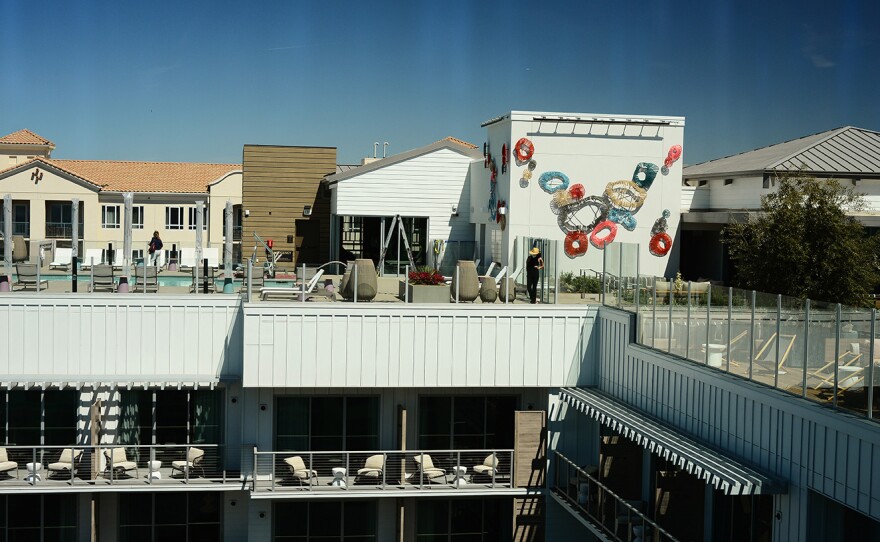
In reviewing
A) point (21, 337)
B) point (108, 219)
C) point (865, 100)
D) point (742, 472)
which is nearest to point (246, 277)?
point (21, 337)

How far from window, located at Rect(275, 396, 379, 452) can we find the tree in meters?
12.3

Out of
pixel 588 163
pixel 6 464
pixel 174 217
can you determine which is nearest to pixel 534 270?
pixel 588 163

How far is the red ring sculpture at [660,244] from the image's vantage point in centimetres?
3475

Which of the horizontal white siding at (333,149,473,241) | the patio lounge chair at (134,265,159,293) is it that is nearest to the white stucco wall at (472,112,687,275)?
the horizontal white siding at (333,149,473,241)

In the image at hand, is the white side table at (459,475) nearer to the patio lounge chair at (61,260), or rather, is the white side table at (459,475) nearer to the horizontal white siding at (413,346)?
the horizontal white siding at (413,346)

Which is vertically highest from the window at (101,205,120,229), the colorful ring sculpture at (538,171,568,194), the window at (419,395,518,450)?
the colorful ring sculpture at (538,171,568,194)

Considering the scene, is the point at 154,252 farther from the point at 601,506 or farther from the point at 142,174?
the point at 142,174

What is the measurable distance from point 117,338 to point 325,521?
6.30 meters

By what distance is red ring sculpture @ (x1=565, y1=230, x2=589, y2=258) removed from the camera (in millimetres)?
34000

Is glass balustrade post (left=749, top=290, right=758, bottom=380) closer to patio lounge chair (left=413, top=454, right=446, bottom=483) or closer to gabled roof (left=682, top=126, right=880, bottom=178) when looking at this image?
patio lounge chair (left=413, top=454, right=446, bottom=483)

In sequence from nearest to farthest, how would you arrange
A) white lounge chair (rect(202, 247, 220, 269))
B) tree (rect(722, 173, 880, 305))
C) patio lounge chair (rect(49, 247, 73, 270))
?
1. patio lounge chair (rect(49, 247, 73, 270))
2. white lounge chair (rect(202, 247, 220, 269))
3. tree (rect(722, 173, 880, 305))

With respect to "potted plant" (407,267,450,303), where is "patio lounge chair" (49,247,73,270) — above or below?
above

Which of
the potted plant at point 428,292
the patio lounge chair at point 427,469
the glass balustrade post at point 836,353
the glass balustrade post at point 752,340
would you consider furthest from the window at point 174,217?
the glass balustrade post at point 836,353

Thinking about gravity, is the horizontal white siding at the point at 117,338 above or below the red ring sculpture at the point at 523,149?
below
